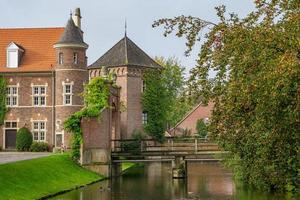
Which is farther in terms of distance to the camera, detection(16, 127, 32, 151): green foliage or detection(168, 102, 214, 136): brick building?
detection(168, 102, 214, 136): brick building

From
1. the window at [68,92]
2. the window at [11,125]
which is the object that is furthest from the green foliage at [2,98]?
the window at [68,92]

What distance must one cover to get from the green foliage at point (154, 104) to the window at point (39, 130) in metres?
10.3

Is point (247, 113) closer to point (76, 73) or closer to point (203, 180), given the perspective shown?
point (203, 180)

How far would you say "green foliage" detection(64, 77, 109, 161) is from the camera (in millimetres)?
36406

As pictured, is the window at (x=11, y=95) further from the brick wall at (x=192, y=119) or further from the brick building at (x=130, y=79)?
the brick wall at (x=192, y=119)

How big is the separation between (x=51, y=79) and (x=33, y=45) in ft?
15.4

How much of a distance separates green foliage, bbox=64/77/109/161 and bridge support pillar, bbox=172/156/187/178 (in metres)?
5.84

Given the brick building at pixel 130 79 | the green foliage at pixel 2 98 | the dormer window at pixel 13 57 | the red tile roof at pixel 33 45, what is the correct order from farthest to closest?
the brick building at pixel 130 79 < the dormer window at pixel 13 57 < the red tile roof at pixel 33 45 < the green foliage at pixel 2 98

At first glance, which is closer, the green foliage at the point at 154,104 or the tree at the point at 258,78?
the tree at the point at 258,78

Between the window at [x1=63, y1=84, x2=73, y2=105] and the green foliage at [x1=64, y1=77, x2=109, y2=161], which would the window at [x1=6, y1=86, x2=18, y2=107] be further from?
the green foliage at [x1=64, y1=77, x2=109, y2=161]

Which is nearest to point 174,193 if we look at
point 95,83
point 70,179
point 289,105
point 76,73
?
point 70,179

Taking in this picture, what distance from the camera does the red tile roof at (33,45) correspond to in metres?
51.0

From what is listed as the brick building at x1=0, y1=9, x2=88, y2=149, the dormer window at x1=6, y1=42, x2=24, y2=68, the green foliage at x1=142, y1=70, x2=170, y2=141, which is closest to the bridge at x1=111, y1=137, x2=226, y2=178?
the brick building at x1=0, y1=9, x2=88, y2=149

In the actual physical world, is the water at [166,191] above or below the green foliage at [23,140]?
below
